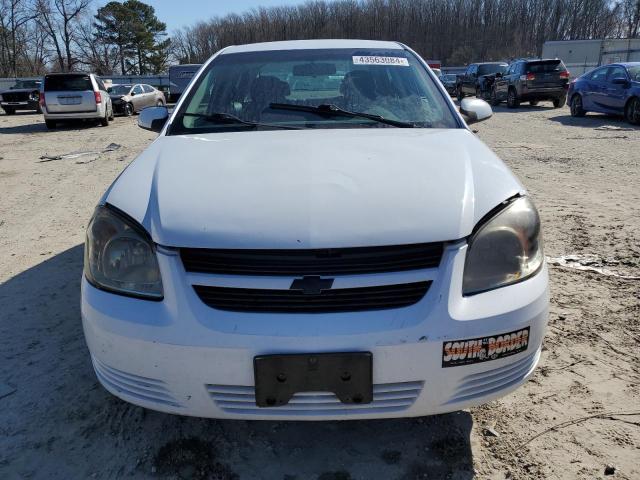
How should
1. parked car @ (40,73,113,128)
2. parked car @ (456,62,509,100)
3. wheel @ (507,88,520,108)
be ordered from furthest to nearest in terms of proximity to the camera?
parked car @ (456,62,509,100) → wheel @ (507,88,520,108) → parked car @ (40,73,113,128)

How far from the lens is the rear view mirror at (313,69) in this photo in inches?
118

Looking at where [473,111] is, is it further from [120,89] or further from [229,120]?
[120,89]

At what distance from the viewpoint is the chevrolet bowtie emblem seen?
1604mm

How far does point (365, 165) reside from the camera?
2.01 meters

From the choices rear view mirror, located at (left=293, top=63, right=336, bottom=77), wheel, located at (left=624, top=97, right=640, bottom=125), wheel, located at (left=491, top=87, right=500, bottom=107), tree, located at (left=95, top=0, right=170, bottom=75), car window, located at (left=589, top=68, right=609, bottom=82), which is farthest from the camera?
tree, located at (left=95, top=0, right=170, bottom=75)

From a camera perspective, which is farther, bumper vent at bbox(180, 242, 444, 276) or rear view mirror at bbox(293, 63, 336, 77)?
rear view mirror at bbox(293, 63, 336, 77)

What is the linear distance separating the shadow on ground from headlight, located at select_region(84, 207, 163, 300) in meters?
0.70

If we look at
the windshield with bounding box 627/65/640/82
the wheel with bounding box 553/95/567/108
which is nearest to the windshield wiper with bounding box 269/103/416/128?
the windshield with bounding box 627/65/640/82

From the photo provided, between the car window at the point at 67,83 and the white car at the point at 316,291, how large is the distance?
1478 cm

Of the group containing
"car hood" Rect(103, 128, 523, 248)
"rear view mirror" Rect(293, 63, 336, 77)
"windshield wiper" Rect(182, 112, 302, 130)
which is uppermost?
"rear view mirror" Rect(293, 63, 336, 77)

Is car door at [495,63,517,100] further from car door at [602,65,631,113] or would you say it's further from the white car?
the white car

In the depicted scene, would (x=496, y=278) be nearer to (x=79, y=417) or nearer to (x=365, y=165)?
(x=365, y=165)

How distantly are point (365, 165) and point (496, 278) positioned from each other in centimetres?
67

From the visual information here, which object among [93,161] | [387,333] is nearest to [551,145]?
[93,161]
